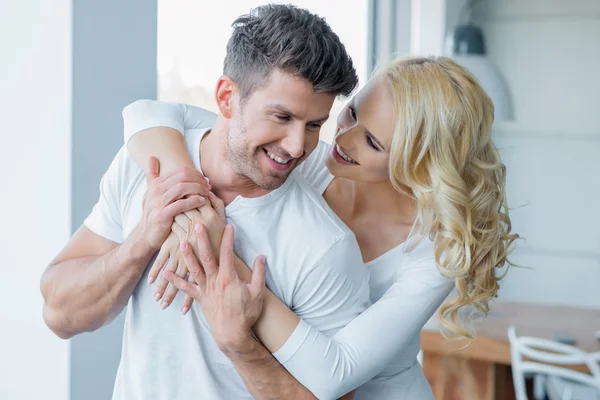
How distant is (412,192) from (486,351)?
A: 172 centimetres

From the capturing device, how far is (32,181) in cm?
153

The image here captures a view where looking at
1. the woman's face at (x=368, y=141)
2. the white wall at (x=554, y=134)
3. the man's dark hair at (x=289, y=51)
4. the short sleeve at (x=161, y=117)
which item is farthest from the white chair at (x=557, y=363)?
the man's dark hair at (x=289, y=51)

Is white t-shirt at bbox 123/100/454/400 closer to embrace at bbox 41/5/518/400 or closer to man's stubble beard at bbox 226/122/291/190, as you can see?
embrace at bbox 41/5/518/400

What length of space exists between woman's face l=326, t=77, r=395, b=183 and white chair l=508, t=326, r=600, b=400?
5.52ft

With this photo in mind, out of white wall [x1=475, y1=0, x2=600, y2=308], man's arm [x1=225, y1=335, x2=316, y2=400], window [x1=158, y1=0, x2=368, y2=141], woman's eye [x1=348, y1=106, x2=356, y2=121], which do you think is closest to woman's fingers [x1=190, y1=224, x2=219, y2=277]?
man's arm [x1=225, y1=335, x2=316, y2=400]

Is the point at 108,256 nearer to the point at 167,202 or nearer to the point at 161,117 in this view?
the point at 167,202

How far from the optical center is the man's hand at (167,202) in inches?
48.4

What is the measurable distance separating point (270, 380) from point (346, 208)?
517mm

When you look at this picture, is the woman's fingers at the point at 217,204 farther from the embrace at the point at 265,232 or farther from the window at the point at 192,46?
the window at the point at 192,46

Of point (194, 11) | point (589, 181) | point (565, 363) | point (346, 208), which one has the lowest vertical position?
point (565, 363)

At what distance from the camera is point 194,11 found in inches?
85.1

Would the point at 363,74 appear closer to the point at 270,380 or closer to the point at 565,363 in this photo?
the point at 565,363

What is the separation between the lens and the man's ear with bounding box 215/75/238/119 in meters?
1.31

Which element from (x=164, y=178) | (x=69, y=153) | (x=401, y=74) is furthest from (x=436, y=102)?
(x=69, y=153)
